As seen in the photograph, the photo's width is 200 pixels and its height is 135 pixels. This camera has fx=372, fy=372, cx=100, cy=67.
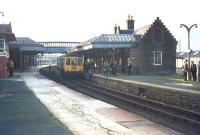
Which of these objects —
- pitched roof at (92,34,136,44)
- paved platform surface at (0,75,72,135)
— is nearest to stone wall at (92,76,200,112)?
paved platform surface at (0,75,72,135)

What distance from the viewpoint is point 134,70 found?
41938mm

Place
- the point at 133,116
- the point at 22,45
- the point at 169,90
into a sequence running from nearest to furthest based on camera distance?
1. the point at 133,116
2. the point at 169,90
3. the point at 22,45

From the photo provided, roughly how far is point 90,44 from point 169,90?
21646 mm

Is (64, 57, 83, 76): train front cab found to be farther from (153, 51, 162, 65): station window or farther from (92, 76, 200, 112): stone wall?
(92, 76, 200, 112): stone wall

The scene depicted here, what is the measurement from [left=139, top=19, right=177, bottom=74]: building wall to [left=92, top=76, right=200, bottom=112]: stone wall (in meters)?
12.6

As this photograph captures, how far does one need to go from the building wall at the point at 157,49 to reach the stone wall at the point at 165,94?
12583mm

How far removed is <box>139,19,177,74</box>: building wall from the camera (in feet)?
139

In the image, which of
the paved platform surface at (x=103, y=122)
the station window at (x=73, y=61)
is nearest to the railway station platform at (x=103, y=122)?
the paved platform surface at (x=103, y=122)

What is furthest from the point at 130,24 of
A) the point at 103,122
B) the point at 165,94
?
the point at 103,122

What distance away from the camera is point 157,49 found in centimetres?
4303

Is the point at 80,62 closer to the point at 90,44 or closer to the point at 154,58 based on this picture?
the point at 90,44

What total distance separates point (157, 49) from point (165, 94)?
2247 centimetres

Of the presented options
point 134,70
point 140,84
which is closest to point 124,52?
point 134,70

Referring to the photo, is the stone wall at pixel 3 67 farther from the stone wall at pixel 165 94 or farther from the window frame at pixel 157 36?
the window frame at pixel 157 36
